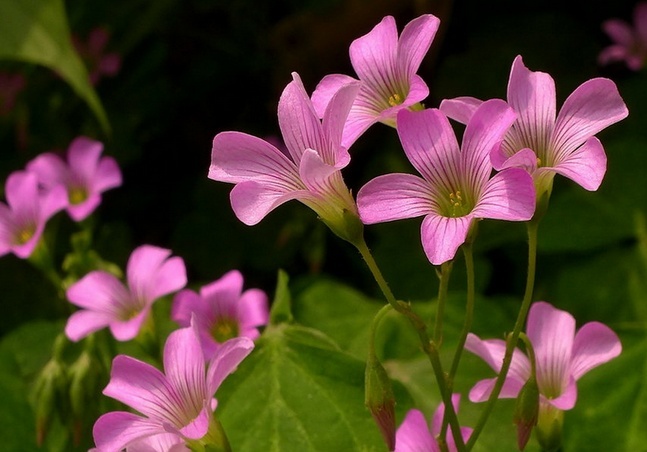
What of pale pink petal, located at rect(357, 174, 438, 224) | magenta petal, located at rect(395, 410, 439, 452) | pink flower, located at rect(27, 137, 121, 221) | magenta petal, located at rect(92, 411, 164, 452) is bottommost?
magenta petal, located at rect(92, 411, 164, 452)

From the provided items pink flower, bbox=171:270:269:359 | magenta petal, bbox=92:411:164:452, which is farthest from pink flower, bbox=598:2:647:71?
magenta petal, bbox=92:411:164:452

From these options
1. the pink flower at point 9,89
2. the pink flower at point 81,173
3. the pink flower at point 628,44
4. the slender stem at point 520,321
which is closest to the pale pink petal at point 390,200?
the slender stem at point 520,321

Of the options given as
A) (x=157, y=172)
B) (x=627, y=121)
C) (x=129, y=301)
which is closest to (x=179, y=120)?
(x=157, y=172)

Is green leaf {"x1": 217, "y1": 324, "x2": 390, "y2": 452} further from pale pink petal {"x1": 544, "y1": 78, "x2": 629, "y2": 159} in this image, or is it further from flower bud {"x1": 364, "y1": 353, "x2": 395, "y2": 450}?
pale pink petal {"x1": 544, "y1": 78, "x2": 629, "y2": 159}

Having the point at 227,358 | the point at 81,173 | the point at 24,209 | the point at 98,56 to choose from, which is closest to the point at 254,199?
the point at 227,358

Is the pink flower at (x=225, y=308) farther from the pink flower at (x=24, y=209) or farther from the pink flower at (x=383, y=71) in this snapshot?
the pink flower at (x=383, y=71)

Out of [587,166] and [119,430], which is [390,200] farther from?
[119,430]
